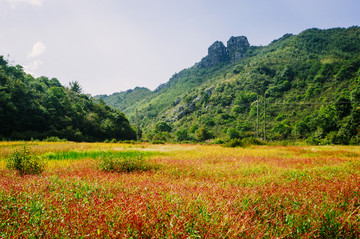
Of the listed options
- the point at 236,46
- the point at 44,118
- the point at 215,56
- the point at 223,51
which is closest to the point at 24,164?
the point at 44,118

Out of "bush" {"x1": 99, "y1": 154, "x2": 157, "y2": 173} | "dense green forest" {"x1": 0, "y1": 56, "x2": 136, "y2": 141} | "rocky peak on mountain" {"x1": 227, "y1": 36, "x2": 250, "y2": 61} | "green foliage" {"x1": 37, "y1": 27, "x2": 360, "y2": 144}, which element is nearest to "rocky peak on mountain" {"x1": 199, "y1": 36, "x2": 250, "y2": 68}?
"rocky peak on mountain" {"x1": 227, "y1": 36, "x2": 250, "y2": 61}

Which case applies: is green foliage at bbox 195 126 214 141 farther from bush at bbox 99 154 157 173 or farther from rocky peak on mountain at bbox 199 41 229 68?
rocky peak on mountain at bbox 199 41 229 68

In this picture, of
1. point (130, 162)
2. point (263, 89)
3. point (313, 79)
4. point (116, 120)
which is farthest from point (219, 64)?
point (130, 162)

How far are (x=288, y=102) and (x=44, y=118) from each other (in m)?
73.6

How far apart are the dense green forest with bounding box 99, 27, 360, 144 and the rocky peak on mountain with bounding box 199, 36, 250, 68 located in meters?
62.6

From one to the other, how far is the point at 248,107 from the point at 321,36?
79.1 m

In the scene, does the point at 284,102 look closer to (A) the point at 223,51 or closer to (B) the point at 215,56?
(B) the point at 215,56

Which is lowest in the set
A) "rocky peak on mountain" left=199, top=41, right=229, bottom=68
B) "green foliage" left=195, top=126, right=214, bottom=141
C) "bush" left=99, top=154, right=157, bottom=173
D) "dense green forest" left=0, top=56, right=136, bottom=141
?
"green foliage" left=195, top=126, right=214, bottom=141

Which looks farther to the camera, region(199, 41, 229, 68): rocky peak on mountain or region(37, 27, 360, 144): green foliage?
region(199, 41, 229, 68): rocky peak on mountain

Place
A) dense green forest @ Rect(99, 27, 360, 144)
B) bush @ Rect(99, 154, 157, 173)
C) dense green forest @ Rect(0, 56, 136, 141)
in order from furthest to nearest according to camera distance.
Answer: dense green forest @ Rect(99, 27, 360, 144) < dense green forest @ Rect(0, 56, 136, 141) < bush @ Rect(99, 154, 157, 173)

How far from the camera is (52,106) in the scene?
4806 centimetres

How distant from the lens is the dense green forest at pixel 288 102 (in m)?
41.6

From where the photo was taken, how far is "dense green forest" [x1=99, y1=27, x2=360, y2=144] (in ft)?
137

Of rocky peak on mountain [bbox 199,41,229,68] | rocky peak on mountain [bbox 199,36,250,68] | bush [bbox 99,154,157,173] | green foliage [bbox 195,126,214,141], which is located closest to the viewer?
bush [bbox 99,154,157,173]
